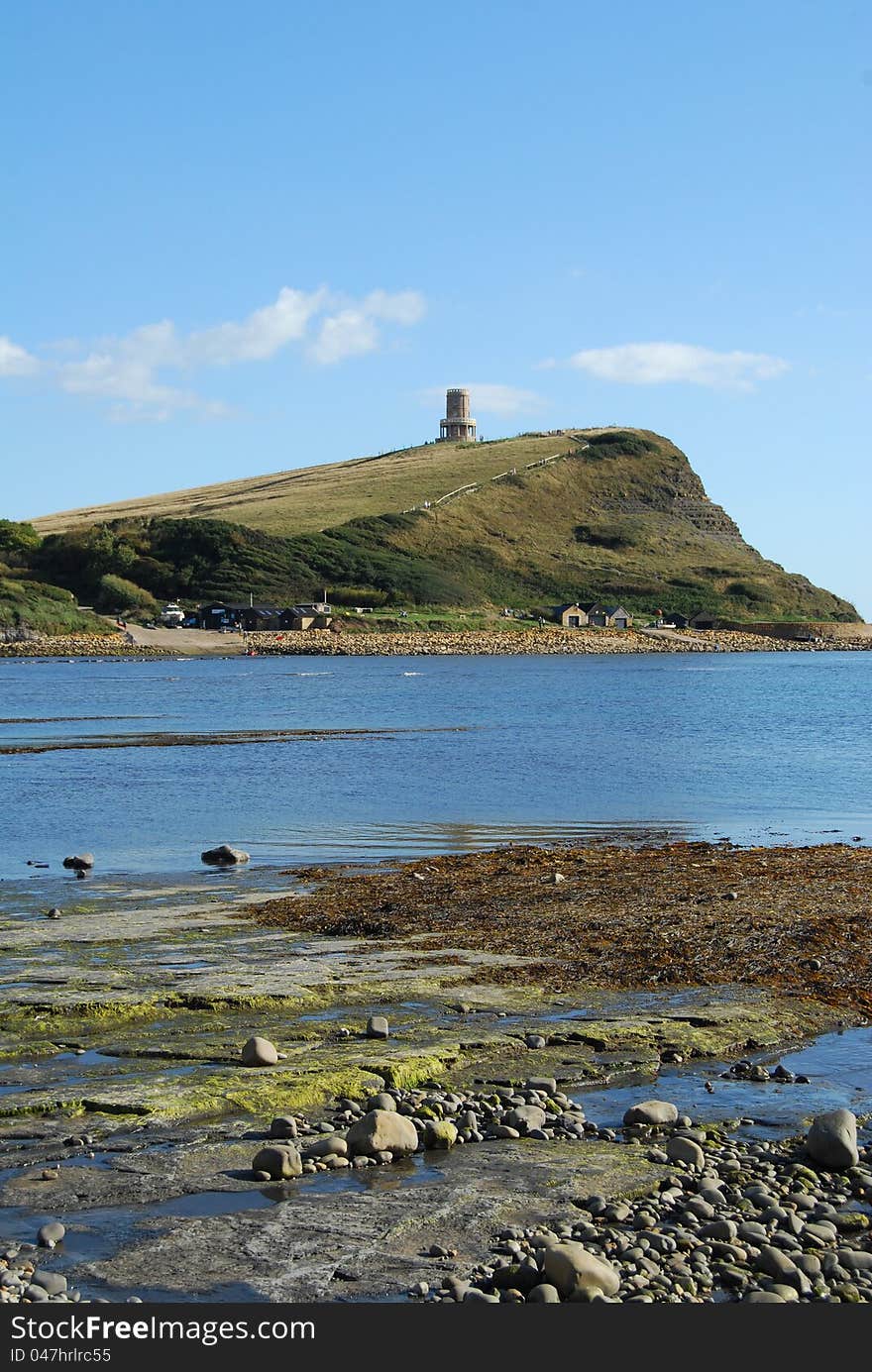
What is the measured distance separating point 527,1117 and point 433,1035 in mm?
2400

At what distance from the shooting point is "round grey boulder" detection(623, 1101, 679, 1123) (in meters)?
10.1

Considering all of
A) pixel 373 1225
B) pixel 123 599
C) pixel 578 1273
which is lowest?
pixel 373 1225

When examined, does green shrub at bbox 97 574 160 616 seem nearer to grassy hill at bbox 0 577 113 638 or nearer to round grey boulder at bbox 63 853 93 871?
→ grassy hill at bbox 0 577 113 638

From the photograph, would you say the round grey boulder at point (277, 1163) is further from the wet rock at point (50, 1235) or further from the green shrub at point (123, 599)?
the green shrub at point (123, 599)

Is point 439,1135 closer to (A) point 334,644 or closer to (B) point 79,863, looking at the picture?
(B) point 79,863

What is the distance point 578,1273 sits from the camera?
7.43 metres

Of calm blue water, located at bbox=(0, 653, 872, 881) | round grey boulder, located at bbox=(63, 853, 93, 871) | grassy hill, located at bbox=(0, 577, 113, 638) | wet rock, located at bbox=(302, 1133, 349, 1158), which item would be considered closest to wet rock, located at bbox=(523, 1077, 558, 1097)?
wet rock, located at bbox=(302, 1133, 349, 1158)

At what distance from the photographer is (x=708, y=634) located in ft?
650

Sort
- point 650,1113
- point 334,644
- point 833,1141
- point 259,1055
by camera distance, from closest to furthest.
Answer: point 833,1141 < point 650,1113 < point 259,1055 < point 334,644

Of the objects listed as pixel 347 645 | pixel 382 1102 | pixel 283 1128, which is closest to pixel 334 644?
pixel 347 645

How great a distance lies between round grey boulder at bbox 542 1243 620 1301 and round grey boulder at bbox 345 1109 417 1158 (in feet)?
7.20

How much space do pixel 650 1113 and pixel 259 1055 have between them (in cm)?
324

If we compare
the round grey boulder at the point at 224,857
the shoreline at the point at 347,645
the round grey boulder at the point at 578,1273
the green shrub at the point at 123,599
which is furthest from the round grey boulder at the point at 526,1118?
the green shrub at the point at 123,599

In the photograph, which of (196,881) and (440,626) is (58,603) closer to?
(440,626)
